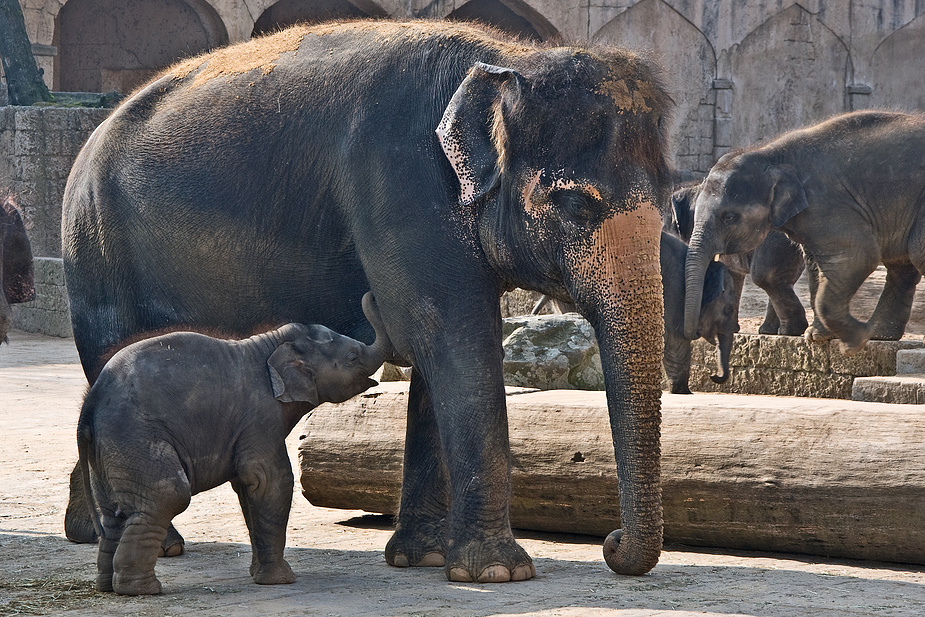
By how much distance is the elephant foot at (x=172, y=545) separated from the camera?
485 cm

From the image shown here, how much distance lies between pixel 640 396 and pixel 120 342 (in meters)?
2.04

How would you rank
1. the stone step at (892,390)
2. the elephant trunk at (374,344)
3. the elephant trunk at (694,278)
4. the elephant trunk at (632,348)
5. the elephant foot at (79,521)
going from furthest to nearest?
the elephant trunk at (694,278) < the stone step at (892,390) < the elephant foot at (79,521) < the elephant trunk at (374,344) < the elephant trunk at (632,348)

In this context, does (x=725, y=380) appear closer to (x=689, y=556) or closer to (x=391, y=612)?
(x=689, y=556)

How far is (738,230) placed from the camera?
9.06 m

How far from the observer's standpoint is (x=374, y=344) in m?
4.42

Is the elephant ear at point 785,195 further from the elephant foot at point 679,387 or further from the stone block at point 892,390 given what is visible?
the stone block at point 892,390

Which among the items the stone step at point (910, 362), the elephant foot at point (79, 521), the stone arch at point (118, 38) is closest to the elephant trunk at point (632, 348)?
the elephant foot at point (79, 521)

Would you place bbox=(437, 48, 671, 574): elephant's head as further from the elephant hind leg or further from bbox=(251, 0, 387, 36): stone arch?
bbox=(251, 0, 387, 36): stone arch

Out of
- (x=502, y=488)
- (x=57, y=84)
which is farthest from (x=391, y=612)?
(x=57, y=84)

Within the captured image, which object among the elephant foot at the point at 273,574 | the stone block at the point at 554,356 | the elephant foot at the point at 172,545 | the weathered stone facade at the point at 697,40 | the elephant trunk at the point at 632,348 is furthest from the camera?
the weathered stone facade at the point at 697,40

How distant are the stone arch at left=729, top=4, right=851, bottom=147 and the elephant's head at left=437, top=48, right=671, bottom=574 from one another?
61.9ft

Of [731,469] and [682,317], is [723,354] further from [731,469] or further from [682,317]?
[731,469]

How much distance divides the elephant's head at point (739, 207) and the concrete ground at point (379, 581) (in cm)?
392

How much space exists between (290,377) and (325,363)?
0.15 metres
